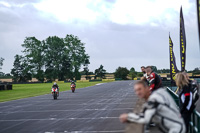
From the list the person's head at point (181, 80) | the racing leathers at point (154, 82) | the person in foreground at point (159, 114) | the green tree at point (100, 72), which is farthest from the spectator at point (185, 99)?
the green tree at point (100, 72)

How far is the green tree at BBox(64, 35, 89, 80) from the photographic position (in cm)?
11344

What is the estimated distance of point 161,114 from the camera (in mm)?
3994

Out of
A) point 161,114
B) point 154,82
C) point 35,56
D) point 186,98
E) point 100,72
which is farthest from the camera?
point 100,72

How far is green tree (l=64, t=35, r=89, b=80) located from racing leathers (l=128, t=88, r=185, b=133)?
108810 millimetres

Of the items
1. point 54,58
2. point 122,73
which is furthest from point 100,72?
point 54,58

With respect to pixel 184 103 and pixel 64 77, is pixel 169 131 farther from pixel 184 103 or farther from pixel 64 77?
pixel 64 77

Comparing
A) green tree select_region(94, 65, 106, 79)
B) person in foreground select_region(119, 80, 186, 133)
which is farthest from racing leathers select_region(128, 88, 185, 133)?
green tree select_region(94, 65, 106, 79)

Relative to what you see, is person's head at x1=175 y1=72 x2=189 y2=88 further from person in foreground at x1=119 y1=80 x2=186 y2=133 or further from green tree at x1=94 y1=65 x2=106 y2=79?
green tree at x1=94 y1=65 x2=106 y2=79

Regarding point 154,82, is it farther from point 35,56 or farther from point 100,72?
point 100,72

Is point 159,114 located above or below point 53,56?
below

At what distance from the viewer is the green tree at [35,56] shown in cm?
11106

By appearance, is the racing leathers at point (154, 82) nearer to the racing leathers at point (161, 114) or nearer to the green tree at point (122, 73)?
the racing leathers at point (161, 114)

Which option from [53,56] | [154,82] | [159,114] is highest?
[53,56]

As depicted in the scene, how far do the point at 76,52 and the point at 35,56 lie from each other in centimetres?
1501
